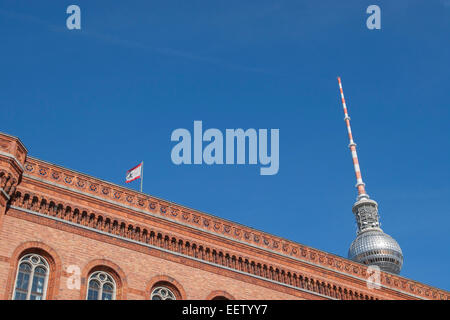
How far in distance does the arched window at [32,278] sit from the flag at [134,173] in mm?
8537

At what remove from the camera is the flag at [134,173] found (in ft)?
107

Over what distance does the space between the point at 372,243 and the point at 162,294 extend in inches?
1331

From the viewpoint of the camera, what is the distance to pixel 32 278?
24812 millimetres

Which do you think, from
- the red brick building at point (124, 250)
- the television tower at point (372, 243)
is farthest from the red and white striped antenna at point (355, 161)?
the red brick building at point (124, 250)

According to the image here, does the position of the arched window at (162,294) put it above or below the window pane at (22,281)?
above

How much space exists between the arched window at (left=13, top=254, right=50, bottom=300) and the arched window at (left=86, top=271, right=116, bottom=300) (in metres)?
1.96

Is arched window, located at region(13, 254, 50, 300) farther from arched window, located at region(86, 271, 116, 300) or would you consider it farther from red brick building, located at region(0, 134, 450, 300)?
arched window, located at region(86, 271, 116, 300)

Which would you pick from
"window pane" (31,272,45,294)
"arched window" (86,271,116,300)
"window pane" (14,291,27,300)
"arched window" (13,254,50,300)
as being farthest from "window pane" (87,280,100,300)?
"window pane" (14,291,27,300)

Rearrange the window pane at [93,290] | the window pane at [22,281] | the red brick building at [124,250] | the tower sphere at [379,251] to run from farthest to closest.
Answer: the tower sphere at [379,251] → the window pane at [93,290] → the red brick building at [124,250] → the window pane at [22,281]

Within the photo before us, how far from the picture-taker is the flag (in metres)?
32.7

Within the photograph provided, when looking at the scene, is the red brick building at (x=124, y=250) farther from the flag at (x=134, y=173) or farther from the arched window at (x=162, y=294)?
the flag at (x=134, y=173)
